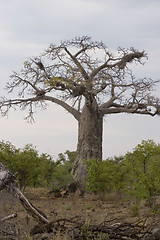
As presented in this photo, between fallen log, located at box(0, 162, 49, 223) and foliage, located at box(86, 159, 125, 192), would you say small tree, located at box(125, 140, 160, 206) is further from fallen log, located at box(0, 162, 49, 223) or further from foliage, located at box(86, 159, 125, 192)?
fallen log, located at box(0, 162, 49, 223)

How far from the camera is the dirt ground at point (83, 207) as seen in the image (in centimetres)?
1111

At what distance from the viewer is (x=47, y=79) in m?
18.4

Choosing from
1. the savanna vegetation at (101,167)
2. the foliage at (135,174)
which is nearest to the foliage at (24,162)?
the savanna vegetation at (101,167)

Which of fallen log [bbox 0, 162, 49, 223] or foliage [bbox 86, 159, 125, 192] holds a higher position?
foliage [bbox 86, 159, 125, 192]

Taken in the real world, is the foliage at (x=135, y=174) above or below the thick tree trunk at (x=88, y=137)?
below

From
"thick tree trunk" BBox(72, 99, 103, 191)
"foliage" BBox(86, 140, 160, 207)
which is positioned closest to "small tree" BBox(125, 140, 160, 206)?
"foliage" BBox(86, 140, 160, 207)

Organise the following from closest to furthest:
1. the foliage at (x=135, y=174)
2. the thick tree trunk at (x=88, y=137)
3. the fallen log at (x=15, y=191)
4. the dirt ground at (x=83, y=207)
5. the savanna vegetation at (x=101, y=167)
A: the fallen log at (x=15, y=191) → the dirt ground at (x=83, y=207) → the foliage at (x=135, y=174) → the savanna vegetation at (x=101, y=167) → the thick tree trunk at (x=88, y=137)

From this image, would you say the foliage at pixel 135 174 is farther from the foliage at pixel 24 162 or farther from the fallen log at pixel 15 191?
the fallen log at pixel 15 191

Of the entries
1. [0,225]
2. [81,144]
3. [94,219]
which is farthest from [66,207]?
[0,225]

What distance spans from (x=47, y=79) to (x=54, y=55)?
1815 mm

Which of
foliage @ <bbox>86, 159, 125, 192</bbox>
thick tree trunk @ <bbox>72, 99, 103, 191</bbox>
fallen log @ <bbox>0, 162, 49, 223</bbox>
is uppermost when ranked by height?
thick tree trunk @ <bbox>72, 99, 103, 191</bbox>

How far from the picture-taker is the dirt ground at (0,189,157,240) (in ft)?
36.5

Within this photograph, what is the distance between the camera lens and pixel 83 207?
13.7 metres

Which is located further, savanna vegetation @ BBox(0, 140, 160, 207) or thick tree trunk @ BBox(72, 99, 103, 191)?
thick tree trunk @ BBox(72, 99, 103, 191)
